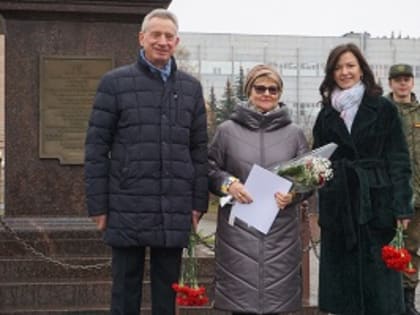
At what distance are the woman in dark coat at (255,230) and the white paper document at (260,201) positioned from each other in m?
0.06

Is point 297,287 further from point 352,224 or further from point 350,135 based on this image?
point 350,135

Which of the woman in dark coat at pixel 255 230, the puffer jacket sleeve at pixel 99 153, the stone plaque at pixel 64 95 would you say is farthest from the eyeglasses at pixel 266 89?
the stone plaque at pixel 64 95

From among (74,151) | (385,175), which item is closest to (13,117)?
(74,151)

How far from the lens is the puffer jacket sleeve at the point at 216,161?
5215mm

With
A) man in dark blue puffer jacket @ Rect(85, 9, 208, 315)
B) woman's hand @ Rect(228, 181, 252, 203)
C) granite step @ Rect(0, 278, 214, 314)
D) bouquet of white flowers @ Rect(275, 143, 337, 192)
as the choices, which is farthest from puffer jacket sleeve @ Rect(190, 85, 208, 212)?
granite step @ Rect(0, 278, 214, 314)

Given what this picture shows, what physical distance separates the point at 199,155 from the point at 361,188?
95 cm

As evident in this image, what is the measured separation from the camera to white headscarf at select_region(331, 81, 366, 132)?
5.37 meters

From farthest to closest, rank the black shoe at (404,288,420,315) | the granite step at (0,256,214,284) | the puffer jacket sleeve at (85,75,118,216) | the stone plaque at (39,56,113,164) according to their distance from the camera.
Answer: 1. the stone plaque at (39,56,113,164)
2. the granite step at (0,256,214,284)
3. the black shoe at (404,288,420,315)
4. the puffer jacket sleeve at (85,75,118,216)

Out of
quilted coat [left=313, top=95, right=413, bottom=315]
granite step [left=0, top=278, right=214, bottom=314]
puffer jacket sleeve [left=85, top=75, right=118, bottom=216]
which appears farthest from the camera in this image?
granite step [left=0, top=278, right=214, bottom=314]

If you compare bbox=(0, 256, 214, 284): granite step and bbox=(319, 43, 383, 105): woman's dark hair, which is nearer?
bbox=(319, 43, 383, 105): woman's dark hair

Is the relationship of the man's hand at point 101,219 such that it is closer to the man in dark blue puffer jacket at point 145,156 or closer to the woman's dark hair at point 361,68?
the man in dark blue puffer jacket at point 145,156

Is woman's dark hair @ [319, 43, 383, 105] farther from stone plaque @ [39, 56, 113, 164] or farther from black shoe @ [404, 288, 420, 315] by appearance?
stone plaque @ [39, 56, 113, 164]

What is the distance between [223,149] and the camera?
5.31 metres

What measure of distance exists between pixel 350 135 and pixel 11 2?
407 centimetres
